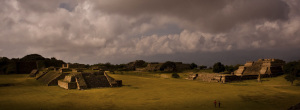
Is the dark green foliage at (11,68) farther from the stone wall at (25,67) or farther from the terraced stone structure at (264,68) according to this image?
the terraced stone structure at (264,68)

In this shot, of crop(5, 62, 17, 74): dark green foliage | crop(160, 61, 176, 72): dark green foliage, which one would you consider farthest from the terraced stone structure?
crop(5, 62, 17, 74): dark green foliage

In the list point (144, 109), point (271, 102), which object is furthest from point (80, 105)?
point (271, 102)

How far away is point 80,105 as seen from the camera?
2138cm

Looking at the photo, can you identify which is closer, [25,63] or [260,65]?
[260,65]

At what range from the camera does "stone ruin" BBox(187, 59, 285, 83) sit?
4919 cm

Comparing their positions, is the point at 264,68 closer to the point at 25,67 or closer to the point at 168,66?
the point at 168,66

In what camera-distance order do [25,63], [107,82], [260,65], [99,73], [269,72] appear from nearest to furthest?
1. [107,82]
2. [99,73]
3. [269,72]
4. [260,65]
5. [25,63]

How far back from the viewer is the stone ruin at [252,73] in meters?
49.2

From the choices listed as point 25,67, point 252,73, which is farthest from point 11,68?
point 252,73

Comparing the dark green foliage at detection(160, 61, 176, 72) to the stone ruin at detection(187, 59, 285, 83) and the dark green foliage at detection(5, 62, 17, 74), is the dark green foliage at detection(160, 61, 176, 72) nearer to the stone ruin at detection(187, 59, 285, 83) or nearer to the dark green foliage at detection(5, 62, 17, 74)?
the stone ruin at detection(187, 59, 285, 83)

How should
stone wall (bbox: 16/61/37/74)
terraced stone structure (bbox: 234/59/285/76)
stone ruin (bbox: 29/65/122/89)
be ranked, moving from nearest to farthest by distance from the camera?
stone ruin (bbox: 29/65/122/89), terraced stone structure (bbox: 234/59/285/76), stone wall (bbox: 16/61/37/74)

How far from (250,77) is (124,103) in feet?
146

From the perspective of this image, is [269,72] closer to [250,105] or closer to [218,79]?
[218,79]

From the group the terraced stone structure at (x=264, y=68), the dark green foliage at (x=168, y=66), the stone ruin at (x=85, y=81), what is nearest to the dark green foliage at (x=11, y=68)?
the stone ruin at (x=85, y=81)
